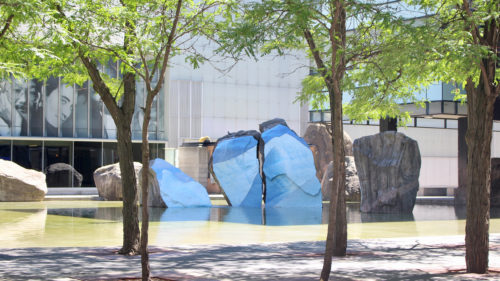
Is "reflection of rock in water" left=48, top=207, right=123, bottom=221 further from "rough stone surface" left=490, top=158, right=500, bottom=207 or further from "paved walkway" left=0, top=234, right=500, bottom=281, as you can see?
"rough stone surface" left=490, top=158, right=500, bottom=207

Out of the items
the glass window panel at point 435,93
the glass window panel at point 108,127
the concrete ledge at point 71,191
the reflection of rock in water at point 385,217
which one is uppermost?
the glass window panel at point 435,93

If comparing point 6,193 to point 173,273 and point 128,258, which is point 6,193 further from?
point 173,273

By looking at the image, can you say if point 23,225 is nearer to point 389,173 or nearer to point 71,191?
point 389,173

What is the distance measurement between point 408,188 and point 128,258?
16.1 m

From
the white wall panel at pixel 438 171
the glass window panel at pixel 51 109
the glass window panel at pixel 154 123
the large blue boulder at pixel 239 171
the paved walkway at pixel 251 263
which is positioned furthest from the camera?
the white wall panel at pixel 438 171

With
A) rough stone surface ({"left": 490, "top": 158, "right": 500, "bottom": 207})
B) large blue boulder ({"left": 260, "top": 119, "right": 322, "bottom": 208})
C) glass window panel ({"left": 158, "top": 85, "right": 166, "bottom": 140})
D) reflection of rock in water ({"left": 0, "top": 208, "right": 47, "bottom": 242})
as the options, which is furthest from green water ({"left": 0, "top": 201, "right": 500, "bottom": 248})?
glass window panel ({"left": 158, "top": 85, "right": 166, "bottom": 140})

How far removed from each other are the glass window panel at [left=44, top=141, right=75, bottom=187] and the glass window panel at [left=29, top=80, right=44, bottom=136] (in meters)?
1.03

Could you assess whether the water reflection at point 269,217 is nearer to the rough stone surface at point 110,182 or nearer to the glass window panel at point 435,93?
the glass window panel at point 435,93

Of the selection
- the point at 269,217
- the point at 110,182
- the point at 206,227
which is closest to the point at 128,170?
the point at 206,227

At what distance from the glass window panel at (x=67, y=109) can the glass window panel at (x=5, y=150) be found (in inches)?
131

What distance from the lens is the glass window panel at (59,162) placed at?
41.8 metres

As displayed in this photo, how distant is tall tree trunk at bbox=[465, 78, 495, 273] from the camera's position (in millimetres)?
9992

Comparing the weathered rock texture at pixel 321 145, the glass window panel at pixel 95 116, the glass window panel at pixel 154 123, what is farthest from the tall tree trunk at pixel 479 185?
the glass window panel at pixel 154 123

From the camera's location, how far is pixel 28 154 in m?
41.2
